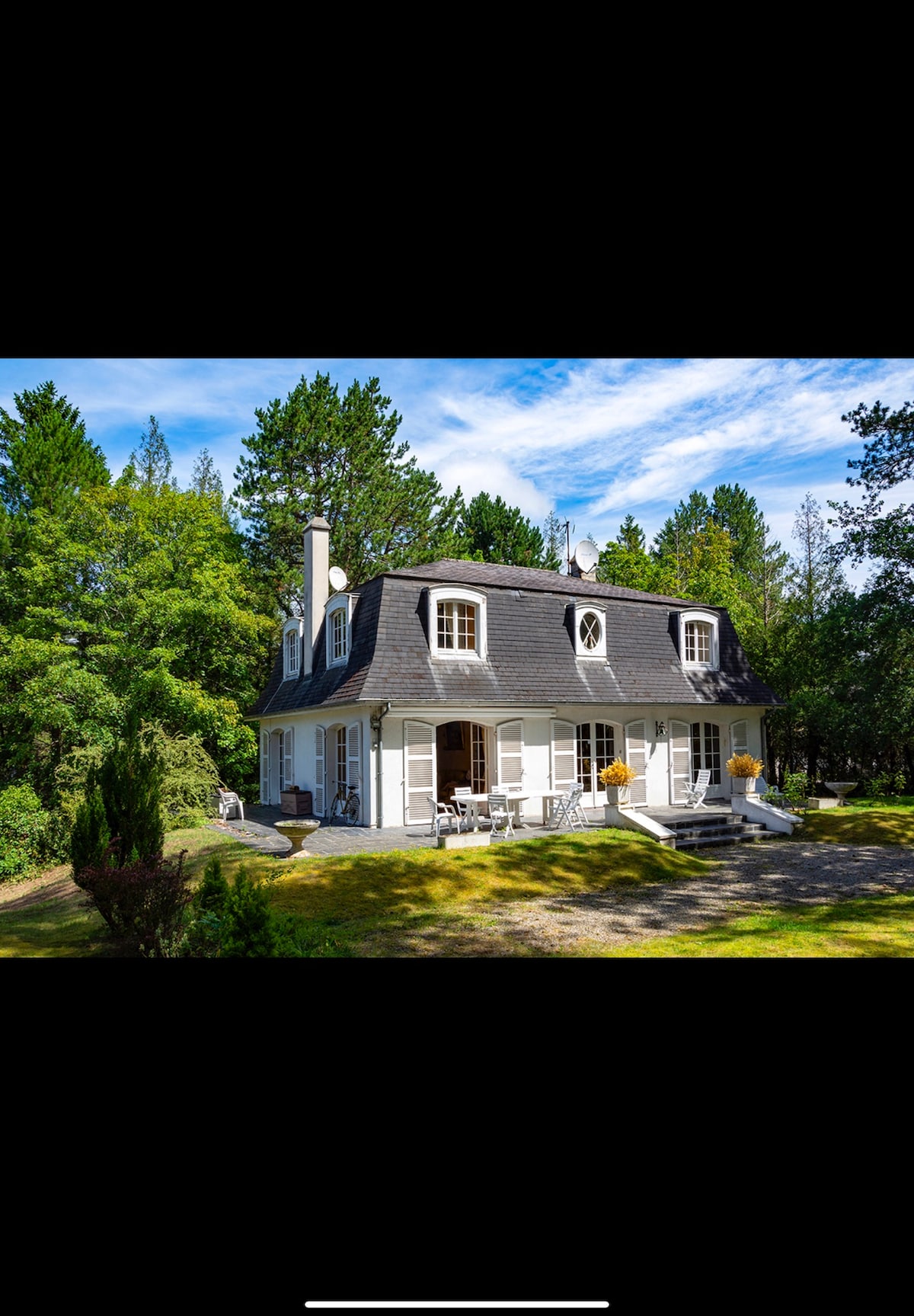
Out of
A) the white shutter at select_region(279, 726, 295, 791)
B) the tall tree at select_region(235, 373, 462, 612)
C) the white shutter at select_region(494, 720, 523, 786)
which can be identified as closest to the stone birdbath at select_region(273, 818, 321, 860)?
the white shutter at select_region(494, 720, 523, 786)

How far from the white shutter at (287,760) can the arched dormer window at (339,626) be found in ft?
9.83

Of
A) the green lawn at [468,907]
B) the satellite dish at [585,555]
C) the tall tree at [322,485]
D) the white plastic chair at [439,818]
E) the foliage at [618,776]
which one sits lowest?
the green lawn at [468,907]

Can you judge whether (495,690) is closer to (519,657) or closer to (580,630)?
(519,657)

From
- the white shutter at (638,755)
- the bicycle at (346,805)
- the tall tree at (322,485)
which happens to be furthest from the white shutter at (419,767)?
the tall tree at (322,485)

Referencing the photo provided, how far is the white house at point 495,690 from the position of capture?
13.6 m

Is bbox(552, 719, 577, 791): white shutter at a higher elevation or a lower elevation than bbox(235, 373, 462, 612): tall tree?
lower

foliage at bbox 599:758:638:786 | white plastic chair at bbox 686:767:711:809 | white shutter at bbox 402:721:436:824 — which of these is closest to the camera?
foliage at bbox 599:758:638:786

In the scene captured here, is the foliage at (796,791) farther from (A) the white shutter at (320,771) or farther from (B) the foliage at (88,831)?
(B) the foliage at (88,831)

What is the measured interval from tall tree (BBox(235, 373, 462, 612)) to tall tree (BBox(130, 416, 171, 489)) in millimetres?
7598

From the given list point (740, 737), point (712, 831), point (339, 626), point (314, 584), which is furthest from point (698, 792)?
point (314, 584)

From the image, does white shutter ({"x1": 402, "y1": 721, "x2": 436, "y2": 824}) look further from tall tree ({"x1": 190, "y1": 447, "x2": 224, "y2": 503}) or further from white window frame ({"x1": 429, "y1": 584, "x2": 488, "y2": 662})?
tall tree ({"x1": 190, "y1": 447, "x2": 224, "y2": 503})

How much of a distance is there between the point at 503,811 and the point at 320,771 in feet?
15.2

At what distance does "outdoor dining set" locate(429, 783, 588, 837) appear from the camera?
12219mm
